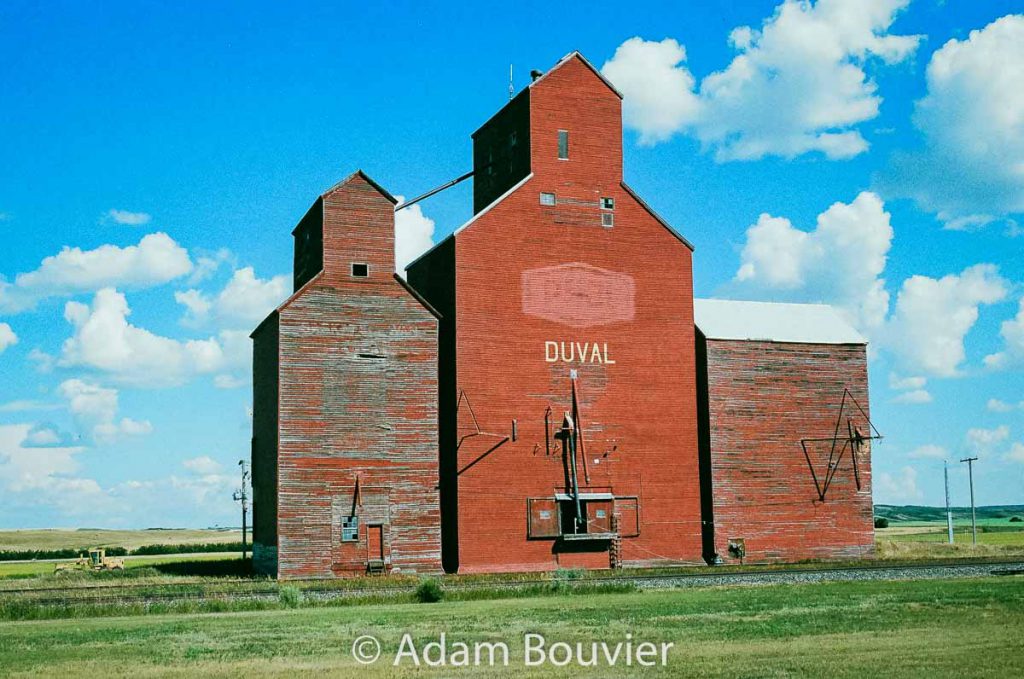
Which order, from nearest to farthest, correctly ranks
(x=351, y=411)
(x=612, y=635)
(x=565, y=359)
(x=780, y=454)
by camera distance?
1. (x=612, y=635)
2. (x=351, y=411)
3. (x=565, y=359)
4. (x=780, y=454)

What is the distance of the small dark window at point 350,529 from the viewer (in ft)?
141

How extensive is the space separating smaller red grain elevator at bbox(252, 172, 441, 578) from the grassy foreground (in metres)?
13.9

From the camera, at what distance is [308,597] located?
3206 cm

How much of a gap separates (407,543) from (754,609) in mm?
20678

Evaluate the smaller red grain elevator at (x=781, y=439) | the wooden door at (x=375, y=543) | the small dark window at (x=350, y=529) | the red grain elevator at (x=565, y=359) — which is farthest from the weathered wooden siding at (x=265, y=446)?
the smaller red grain elevator at (x=781, y=439)

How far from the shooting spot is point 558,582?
35156 millimetres

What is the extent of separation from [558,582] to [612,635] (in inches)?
559

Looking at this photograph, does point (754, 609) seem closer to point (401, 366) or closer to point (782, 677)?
point (782, 677)

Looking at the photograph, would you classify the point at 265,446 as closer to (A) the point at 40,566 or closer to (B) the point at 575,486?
(B) the point at 575,486

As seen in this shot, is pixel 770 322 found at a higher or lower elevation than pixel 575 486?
higher

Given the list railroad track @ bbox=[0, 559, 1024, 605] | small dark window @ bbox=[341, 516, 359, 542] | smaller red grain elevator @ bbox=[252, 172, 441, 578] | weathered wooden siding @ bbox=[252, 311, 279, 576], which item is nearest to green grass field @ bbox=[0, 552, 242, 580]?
weathered wooden siding @ bbox=[252, 311, 279, 576]

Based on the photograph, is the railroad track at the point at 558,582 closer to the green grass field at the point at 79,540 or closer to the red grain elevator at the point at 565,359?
the red grain elevator at the point at 565,359

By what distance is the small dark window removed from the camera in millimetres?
43094

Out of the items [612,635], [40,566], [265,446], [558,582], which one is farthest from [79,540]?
[612,635]
